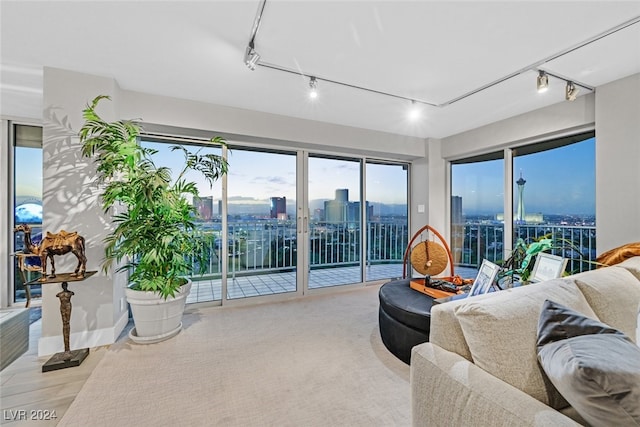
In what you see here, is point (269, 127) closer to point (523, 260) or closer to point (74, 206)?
point (74, 206)

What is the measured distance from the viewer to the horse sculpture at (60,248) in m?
2.11

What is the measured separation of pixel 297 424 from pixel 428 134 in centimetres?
415

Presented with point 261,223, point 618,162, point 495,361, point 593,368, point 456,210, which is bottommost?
point 495,361

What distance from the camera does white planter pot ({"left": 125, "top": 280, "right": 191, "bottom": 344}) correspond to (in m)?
2.44

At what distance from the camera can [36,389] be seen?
1864mm

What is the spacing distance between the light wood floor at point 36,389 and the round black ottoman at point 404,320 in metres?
2.26

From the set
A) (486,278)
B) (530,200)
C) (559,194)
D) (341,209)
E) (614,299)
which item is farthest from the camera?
(341,209)

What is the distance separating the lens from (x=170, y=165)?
3.35 meters

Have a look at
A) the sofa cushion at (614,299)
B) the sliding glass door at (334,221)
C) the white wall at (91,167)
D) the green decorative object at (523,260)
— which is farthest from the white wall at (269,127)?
the sofa cushion at (614,299)

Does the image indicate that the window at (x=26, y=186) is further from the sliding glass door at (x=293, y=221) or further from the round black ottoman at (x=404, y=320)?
the round black ottoman at (x=404, y=320)

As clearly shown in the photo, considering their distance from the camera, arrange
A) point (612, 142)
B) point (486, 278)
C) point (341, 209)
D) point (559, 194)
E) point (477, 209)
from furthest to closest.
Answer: point (341, 209) < point (477, 209) < point (559, 194) < point (612, 142) < point (486, 278)

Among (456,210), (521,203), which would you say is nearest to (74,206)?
(456,210)

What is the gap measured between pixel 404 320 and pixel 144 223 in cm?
233

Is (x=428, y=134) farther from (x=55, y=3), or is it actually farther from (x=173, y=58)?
(x=55, y=3)
